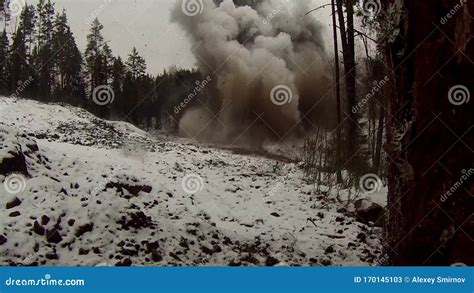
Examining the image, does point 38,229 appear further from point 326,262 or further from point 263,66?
point 263,66

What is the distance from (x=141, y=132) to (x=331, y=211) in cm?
345

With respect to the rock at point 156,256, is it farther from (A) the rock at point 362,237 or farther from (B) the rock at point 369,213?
(B) the rock at point 369,213

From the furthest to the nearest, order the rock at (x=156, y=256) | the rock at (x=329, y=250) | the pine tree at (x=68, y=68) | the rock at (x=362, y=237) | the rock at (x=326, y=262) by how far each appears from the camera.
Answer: the pine tree at (x=68, y=68), the rock at (x=362, y=237), the rock at (x=329, y=250), the rock at (x=326, y=262), the rock at (x=156, y=256)

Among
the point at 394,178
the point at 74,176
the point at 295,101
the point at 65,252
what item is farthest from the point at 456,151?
the point at 295,101

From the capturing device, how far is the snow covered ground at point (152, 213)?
351 centimetres

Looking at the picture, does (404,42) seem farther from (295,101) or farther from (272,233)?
(295,101)

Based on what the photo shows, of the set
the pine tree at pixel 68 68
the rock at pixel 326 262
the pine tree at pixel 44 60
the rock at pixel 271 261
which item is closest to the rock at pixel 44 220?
the rock at pixel 271 261

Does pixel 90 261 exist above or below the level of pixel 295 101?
below

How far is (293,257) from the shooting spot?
3645 millimetres

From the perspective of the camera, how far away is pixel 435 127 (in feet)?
8.03

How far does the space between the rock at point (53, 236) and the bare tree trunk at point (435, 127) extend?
2802mm

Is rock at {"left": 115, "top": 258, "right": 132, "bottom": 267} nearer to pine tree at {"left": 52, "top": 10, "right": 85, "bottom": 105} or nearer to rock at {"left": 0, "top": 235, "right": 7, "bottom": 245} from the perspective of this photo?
rock at {"left": 0, "top": 235, "right": 7, "bottom": 245}

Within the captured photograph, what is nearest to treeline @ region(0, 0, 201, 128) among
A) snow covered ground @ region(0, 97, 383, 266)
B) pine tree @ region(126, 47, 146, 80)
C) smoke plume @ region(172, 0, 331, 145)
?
pine tree @ region(126, 47, 146, 80)

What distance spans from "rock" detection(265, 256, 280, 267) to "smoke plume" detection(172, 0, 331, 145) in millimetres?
6699
